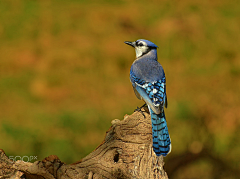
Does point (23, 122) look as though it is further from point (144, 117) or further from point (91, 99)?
point (144, 117)

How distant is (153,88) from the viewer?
271cm

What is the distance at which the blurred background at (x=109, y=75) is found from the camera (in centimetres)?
386

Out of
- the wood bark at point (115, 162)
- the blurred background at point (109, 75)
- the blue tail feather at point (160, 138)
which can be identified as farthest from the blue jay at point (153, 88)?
the blurred background at point (109, 75)

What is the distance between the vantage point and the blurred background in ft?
12.7

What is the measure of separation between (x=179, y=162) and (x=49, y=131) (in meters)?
1.58

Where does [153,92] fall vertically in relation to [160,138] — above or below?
above

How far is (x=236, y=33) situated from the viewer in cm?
498

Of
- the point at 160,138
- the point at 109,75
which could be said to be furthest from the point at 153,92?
the point at 109,75

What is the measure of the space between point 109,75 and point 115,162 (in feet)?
7.64

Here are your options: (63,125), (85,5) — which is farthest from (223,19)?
(63,125)

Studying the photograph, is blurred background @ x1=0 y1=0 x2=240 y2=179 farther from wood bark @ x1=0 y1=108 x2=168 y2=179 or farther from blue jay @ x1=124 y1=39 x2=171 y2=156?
A: wood bark @ x1=0 y1=108 x2=168 y2=179

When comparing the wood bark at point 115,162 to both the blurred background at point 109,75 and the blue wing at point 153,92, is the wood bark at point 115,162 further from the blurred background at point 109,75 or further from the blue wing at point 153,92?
the blurred background at point 109,75

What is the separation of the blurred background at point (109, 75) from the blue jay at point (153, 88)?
3.62 ft

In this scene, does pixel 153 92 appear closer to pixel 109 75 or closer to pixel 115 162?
pixel 115 162
